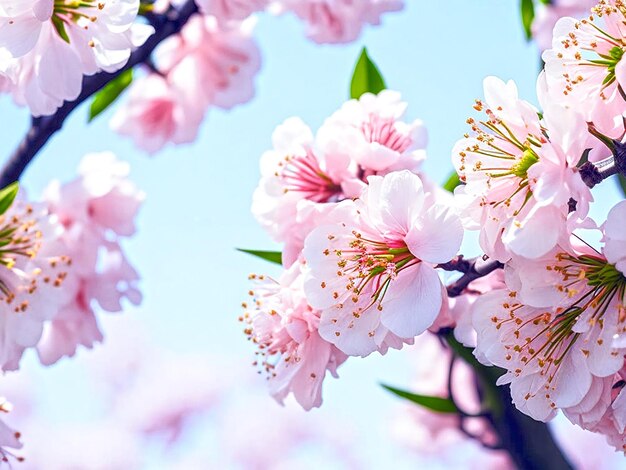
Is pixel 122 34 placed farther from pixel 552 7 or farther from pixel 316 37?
pixel 552 7

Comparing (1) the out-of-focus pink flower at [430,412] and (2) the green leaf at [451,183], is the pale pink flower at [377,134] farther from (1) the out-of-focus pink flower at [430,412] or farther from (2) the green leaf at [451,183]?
(1) the out-of-focus pink flower at [430,412]

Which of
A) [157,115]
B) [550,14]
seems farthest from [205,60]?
[550,14]

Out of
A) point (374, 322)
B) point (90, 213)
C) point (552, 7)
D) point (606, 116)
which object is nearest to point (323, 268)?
point (374, 322)

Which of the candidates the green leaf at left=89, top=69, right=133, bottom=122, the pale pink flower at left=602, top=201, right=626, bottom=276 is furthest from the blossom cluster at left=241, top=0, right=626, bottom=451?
the green leaf at left=89, top=69, right=133, bottom=122

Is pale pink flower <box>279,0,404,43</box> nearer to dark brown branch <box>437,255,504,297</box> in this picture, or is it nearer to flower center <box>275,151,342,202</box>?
flower center <box>275,151,342,202</box>

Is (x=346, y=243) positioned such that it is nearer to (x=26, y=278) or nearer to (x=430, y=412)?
(x=26, y=278)

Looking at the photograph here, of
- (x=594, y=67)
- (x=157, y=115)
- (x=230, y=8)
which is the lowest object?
(x=157, y=115)
